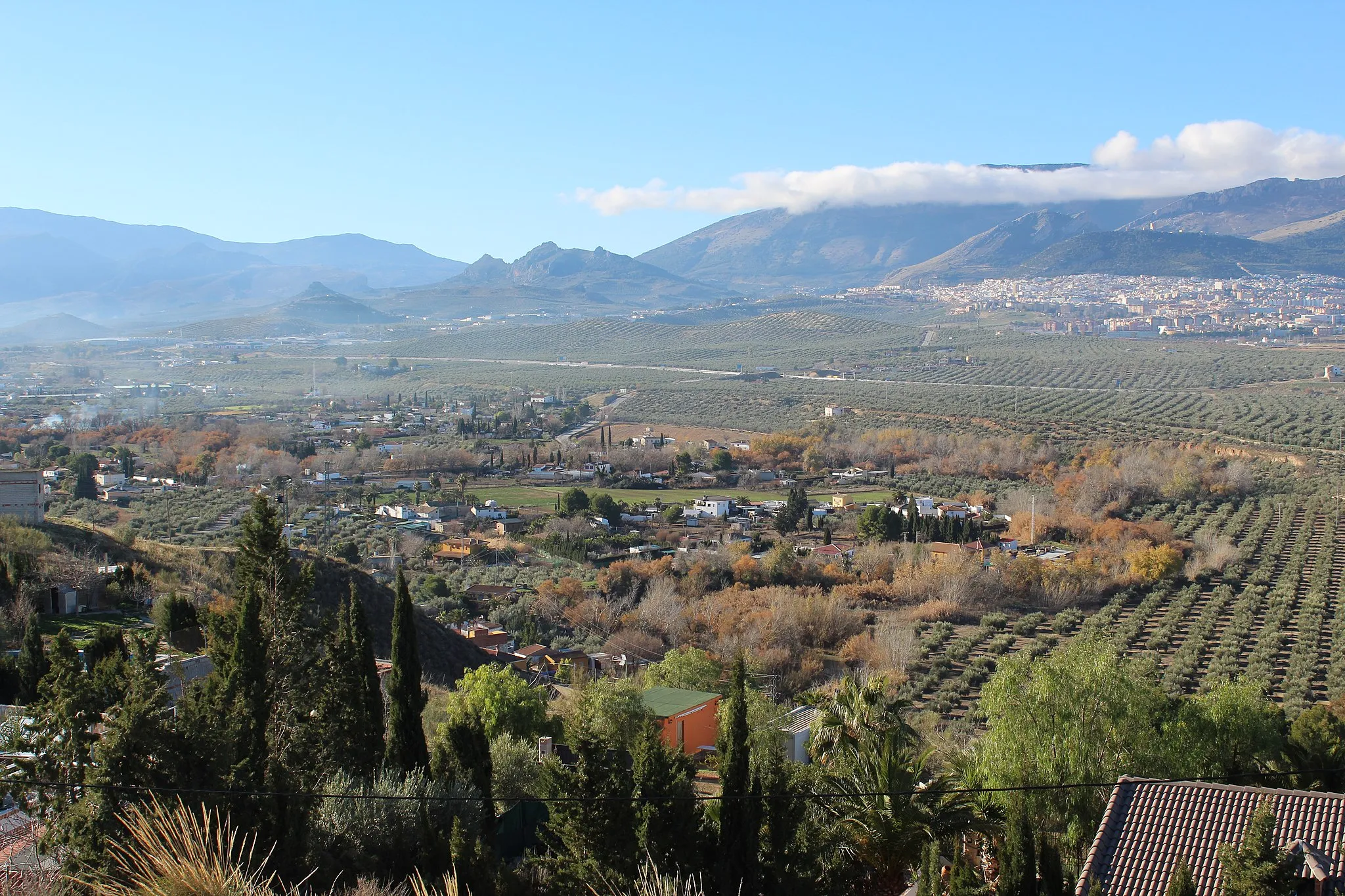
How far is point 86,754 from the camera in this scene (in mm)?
7961

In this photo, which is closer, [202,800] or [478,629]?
[202,800]

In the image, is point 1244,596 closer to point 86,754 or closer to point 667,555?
point 667,555

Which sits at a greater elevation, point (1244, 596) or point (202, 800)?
point (202, 800)

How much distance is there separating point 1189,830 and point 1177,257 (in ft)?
502

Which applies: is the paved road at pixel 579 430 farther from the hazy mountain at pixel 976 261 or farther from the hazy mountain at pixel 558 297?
the hazy mountain at pixel 976 261

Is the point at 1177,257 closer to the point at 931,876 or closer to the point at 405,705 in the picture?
the point at 405,705

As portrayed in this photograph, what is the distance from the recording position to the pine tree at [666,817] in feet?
26.3

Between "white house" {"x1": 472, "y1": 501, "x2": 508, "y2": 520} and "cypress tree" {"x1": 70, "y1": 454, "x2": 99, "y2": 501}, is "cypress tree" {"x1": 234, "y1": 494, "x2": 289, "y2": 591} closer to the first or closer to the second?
"white house" {"x1": 472, "y1": 501, "x2": 508, "y2": 520}

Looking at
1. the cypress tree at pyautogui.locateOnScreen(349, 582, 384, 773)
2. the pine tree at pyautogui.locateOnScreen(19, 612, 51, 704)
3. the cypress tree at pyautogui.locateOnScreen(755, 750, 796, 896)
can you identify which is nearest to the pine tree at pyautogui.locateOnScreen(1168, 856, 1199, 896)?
the cypress tree at pyautogui.locateOnScreen(755, 750, 796, 896)

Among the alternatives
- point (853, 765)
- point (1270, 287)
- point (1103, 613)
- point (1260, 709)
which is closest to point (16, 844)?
point (853, 765)

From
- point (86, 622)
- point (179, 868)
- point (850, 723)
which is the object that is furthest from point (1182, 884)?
point (86, 622)

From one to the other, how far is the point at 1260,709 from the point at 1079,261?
494 feet

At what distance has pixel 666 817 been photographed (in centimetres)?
812

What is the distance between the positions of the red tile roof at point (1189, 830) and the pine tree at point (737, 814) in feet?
7.08
